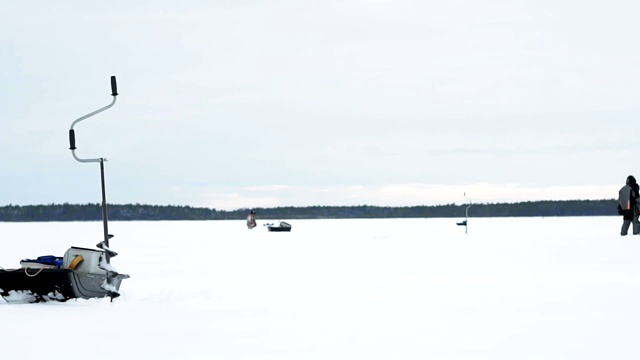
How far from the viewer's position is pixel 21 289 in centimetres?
1277

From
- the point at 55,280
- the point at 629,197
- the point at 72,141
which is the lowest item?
the point at 55,280

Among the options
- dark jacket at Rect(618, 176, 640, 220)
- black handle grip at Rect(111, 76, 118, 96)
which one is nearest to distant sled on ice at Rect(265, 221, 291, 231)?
dark jacket at Rect(618, 176, 640, 220)

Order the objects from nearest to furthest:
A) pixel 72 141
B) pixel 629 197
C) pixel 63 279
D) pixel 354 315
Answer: pixel 354 315 < pixel 63 279 < pixel 72 141 < pixel 629 197

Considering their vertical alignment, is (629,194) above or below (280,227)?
above

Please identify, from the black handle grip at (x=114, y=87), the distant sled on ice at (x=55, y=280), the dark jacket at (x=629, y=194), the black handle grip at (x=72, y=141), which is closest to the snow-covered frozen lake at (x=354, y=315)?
the distant sled on ice at (x=55, y=280)

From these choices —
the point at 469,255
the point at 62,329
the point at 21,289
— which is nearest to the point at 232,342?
the point at 62,329

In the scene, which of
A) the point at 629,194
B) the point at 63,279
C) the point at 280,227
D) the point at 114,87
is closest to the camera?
the point at 63,279

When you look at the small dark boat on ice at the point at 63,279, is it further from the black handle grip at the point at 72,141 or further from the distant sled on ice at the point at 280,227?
the distant sled on ice at the point at 280,227

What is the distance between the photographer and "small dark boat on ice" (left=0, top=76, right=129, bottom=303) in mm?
12719

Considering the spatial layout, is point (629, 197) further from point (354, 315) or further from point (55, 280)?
point (55, 280)

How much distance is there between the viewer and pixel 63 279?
501 inches

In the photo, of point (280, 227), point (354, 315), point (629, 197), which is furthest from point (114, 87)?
point (280, 227)

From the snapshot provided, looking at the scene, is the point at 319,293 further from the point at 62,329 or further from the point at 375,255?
the point at 375,255

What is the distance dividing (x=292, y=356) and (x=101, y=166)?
760 cm
